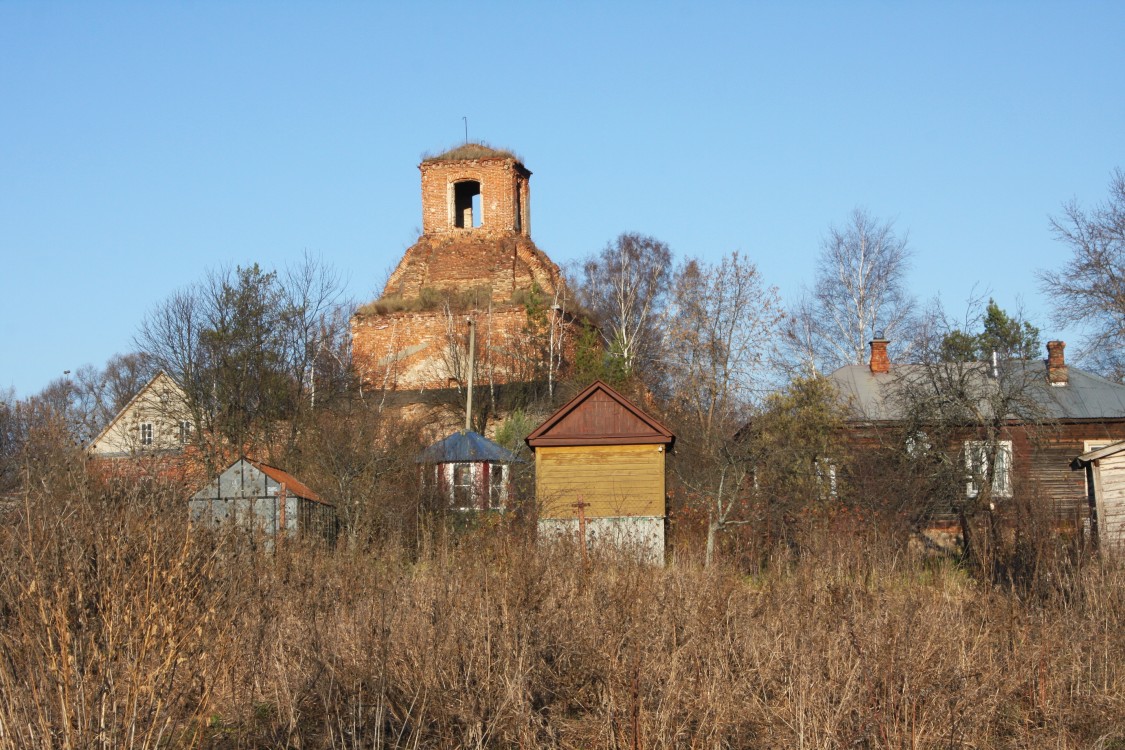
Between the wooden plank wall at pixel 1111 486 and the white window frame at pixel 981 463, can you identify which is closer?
the wooden plank wall at pixel 1111 486

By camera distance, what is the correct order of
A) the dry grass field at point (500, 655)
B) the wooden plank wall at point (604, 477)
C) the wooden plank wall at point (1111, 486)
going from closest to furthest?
the dry grass field at point (500, 655) < the wooden plank wall at point (1111, 486) < the wooden plank wall at point (604, 477)

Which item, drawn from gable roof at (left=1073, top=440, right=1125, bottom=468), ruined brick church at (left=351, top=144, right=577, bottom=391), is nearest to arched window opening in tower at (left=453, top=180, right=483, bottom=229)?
ruined brick church at (left=351, top=144, right=577, bottom=391)

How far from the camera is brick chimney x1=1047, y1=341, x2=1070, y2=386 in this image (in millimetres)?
29198

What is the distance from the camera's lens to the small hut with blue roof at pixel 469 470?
893 inches

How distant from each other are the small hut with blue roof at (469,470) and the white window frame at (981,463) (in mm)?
9510

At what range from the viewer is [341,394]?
34094 millimetres

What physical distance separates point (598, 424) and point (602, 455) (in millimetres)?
609

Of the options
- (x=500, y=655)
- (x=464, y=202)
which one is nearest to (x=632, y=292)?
(x=464, y=202)

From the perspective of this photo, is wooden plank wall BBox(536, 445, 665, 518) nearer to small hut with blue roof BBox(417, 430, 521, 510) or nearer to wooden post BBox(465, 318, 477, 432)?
small hut with blue roof BBox(417, 430, 521, 510)

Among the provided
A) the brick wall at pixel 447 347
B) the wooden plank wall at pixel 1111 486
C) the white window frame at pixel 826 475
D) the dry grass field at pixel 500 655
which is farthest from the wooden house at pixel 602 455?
the brick wall at pixel 447 347

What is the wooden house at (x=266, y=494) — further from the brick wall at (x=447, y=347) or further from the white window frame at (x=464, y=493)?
the brick wall at (x=447, y=347)

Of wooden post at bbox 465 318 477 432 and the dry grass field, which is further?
wooden post at bbox 465 318 477 432

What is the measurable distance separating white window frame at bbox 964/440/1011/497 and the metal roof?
9.64 metres

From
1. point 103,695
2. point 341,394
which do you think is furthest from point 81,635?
point 341,394
